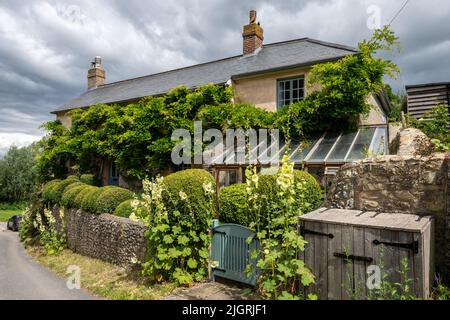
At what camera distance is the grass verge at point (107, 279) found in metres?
6.02

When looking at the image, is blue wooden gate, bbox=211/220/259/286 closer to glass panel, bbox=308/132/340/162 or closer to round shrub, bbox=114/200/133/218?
round shrub, bbox=114/200/133/218

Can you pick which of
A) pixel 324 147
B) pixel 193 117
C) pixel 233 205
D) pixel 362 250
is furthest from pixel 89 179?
pixel 362 250

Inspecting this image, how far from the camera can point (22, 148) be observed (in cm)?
4103

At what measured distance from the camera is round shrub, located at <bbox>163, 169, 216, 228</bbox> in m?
6.25

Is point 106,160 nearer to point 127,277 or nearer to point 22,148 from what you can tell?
point 127,277

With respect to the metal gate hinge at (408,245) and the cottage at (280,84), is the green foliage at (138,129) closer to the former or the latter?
the cottage at (280,84)

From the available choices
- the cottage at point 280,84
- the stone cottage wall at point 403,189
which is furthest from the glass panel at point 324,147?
the stone cottage wall at point 403,189

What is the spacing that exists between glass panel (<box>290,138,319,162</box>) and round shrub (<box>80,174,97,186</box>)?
1346 cm

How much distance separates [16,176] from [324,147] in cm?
4162

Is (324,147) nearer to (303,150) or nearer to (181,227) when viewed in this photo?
(303,150)

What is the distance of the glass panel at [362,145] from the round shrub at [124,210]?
7.29m

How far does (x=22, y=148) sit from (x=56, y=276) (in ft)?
132

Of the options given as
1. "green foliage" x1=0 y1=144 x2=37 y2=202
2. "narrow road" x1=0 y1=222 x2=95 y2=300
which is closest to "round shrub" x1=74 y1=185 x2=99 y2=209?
"narrow road" x1=0 y1=222 x2=95 y2=300

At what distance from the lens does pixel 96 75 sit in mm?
28219
